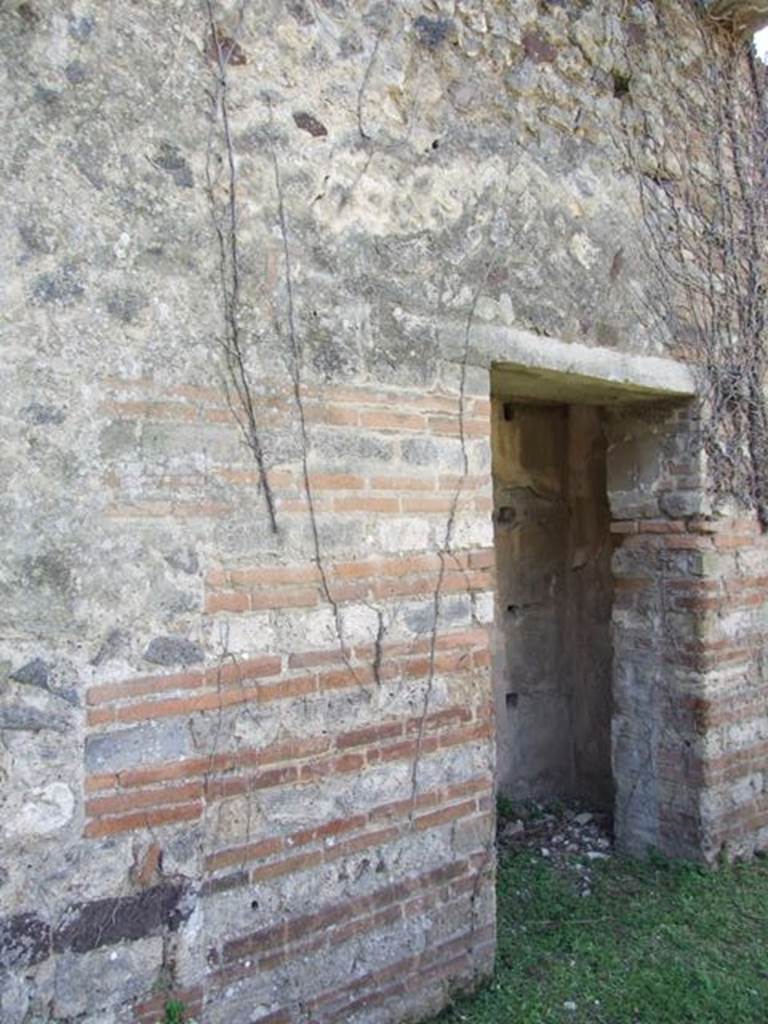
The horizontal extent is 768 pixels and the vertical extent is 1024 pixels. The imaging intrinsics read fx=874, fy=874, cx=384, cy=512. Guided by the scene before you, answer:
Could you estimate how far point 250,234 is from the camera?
2.73 meters

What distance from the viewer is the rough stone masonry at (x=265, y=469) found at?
236 cm

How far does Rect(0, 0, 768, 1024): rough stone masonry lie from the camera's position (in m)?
2.36

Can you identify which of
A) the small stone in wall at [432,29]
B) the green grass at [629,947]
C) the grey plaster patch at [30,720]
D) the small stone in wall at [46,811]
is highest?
the small stone in wall at [432,29]

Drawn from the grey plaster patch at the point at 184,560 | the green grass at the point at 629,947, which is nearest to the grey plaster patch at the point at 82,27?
the grey plaster patch at the point at 184,560

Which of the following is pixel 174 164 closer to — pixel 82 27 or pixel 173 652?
pixel 82 27

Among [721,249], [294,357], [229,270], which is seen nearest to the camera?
[229,270]

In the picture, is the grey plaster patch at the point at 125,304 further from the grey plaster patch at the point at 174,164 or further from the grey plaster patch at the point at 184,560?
the grey plaster patch at the point at 184,560

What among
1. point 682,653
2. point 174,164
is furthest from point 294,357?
point 682,653

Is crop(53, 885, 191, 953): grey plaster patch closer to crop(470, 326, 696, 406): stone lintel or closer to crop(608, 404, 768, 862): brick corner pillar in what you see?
crop(470, 326, 696, 406): stone lintel

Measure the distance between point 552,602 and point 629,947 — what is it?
2119 mm

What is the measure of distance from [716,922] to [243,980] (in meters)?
2.10

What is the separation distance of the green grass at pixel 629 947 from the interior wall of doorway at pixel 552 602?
0.85m

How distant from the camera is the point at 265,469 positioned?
2.71 m

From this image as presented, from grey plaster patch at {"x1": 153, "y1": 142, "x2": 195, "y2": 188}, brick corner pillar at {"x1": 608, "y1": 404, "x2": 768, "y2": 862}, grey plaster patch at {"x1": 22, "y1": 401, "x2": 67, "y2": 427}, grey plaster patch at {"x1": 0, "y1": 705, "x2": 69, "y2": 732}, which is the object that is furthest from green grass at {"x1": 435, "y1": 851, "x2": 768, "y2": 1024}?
grey plaster patch at {"x1": 153, "y1": 142, "x2": 195, "y2": 188}
